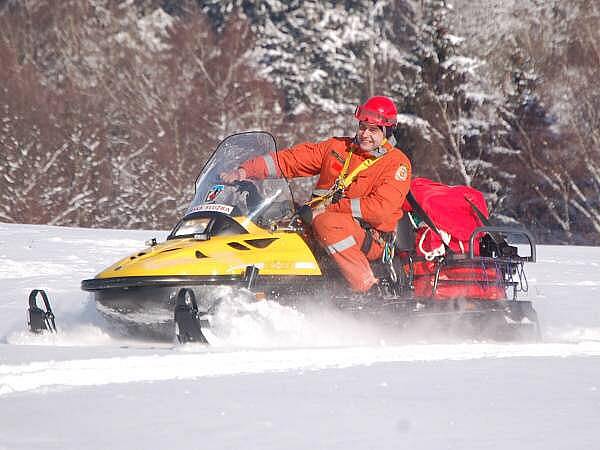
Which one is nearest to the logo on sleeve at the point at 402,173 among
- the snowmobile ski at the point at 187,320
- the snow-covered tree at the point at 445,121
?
the snowmobile ski at the point at 187,320

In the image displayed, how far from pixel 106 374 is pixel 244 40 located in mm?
32628

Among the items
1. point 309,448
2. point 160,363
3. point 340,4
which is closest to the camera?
point 309,448

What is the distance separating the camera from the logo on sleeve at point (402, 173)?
7.22m

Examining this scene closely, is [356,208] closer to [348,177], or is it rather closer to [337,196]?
[337,196]

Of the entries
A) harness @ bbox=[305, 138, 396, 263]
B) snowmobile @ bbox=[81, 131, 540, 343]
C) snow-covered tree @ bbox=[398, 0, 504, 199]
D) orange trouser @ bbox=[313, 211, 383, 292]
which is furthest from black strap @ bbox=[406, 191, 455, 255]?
snow-covered tree @ bbox=[398, 0, 504, 199]

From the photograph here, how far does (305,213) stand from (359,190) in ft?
1.93

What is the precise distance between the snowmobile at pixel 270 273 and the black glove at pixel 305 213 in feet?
0.34

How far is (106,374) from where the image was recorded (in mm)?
4906

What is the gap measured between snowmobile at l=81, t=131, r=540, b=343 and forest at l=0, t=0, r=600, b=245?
844 inches

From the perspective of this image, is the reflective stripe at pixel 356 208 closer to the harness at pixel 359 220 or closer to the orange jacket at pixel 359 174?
the orange jacket at pixel 359 174

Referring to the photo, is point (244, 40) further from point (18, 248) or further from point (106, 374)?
point (106, 374)

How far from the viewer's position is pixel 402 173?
285 inches

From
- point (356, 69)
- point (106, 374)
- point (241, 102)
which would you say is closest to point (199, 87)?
point (241, 102)

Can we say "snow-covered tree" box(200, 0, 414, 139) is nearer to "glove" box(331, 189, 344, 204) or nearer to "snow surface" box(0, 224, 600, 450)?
"glove" box(331, 189, 344, 204)
